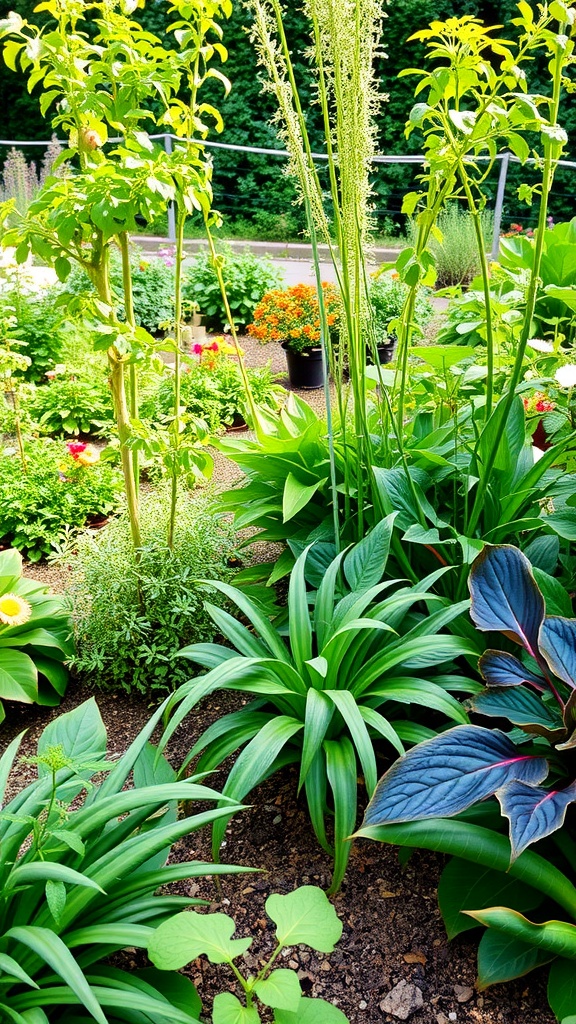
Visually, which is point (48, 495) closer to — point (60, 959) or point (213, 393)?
point (213, 393)

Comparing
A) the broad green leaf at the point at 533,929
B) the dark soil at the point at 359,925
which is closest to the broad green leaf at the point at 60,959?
the dark soil at the point at 359,925

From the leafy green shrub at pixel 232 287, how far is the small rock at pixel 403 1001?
5.95 meters

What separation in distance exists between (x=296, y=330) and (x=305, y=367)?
27 cm

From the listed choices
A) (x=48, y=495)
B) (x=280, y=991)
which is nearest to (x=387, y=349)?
(x=48, y=495)

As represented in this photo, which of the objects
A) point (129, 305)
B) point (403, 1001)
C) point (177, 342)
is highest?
point (129, 305)

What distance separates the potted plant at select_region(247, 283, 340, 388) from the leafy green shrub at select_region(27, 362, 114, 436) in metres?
1.29

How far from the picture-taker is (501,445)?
2.23 m

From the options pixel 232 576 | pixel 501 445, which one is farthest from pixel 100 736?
pixel 501 445

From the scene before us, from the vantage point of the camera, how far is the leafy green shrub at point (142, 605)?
2322 mm

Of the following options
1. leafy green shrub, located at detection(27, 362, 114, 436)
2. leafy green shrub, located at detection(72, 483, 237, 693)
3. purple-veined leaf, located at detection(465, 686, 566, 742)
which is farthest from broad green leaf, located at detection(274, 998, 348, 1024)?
leafy green shrub, located at detection(27, 362, 114, 436)

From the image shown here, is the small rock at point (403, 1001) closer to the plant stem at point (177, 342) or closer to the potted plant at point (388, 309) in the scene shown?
the plant stem at point (177, 342)

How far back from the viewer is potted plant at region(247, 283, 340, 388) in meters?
5.42

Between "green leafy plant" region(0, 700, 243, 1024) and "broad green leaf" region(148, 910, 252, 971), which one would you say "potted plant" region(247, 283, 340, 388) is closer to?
"green leafy plant" region(0, 700, 243, 1024)

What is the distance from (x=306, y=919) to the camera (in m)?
1.31
